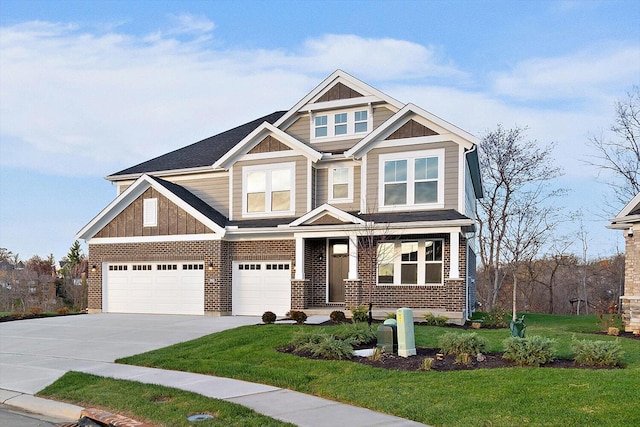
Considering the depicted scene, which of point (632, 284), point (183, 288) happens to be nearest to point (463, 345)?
point (632, 284)

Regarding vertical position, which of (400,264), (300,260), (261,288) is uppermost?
(300,260)

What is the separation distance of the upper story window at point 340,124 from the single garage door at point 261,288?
507 cm

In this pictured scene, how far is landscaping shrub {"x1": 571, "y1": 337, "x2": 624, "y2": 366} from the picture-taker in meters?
8.91

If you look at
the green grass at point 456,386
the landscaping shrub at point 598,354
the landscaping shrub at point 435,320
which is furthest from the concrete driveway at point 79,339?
the landscaping shrub at point 598,354

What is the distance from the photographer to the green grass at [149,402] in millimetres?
6689

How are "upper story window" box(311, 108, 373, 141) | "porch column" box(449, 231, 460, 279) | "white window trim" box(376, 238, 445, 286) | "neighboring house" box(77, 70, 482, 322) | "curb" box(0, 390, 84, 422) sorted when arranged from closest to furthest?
"curb" box(0, 390, 84, 422)
"porch column" box(449, 231, 460, 279)
"neighboring house" box(77, 70, 482, 322)
"white window trim" box(376, 238, 445, 286)
"upper story window" box(311, 108, 373, 141)

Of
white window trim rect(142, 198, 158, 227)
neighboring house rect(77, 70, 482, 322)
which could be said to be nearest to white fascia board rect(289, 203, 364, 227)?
neighboring house rect(77, 70, 482, 322)

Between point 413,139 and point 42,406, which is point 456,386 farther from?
point 413,139

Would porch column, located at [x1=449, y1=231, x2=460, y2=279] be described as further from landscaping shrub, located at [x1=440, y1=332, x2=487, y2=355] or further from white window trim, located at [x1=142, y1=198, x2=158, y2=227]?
white window trim, located at [x1=142, y1=198, x2=158, y2=227]

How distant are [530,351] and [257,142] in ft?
45.2

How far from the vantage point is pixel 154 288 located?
20562mm

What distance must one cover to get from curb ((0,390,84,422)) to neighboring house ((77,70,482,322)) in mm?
10506

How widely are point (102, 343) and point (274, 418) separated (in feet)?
27.9

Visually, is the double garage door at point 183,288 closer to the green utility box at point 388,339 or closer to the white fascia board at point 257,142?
the white fascia board at point 257,142
